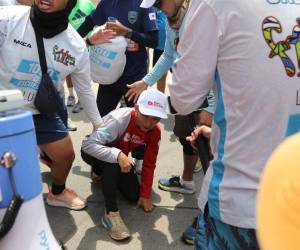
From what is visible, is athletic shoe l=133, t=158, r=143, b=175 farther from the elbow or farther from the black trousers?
the elbow

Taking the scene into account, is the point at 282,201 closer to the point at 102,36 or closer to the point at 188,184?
the point at 102,36

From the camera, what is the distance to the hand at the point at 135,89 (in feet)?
10.0

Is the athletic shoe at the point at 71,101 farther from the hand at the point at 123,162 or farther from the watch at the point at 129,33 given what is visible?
the hand at the point at 123,162

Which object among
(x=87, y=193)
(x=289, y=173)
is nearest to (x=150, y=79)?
(x=87, y=193)

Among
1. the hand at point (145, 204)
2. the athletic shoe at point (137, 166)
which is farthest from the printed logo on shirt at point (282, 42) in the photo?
the athletic shoe at point (137, 166)

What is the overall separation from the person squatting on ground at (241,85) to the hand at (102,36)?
1625 mm

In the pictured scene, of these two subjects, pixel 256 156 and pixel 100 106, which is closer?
pixel 256 156

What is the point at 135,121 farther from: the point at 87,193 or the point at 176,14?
the point at 176,14

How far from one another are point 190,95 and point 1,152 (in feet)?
2.39

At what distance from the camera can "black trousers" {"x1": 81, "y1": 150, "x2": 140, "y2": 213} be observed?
9.50 feet

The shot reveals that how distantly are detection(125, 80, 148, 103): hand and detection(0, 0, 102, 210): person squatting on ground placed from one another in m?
0.37

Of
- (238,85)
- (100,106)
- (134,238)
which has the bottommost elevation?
(134,238)

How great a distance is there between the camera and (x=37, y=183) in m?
1.80

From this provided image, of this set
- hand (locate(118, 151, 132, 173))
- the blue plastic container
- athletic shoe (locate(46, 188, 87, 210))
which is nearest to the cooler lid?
the blue plastic container
